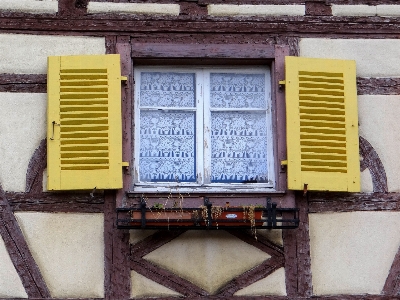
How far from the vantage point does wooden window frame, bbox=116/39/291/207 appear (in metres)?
8.66

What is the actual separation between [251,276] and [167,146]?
133 cm

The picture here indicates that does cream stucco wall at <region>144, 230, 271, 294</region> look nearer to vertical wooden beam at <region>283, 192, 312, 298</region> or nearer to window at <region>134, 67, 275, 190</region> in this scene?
vertical wooden beam at <region>283, 192, 312, 298</region>

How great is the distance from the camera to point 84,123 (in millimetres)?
8555

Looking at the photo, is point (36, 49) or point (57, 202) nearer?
point (57, 202)

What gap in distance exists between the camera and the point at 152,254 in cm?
837

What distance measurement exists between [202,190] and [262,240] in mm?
639

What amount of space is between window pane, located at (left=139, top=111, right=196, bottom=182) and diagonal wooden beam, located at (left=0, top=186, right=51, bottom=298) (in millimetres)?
1141

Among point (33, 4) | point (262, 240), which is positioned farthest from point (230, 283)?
point (33, 4)

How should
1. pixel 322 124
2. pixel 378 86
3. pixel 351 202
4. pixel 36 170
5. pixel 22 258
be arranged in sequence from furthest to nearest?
pixel 378 86 → pixel 322 124 → pixel 351 202 → pixel 36 170 → pixel 22 258

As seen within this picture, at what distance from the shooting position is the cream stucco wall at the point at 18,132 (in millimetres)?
8461

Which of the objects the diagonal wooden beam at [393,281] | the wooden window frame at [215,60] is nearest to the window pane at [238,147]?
the wooden window frame at [215,60]

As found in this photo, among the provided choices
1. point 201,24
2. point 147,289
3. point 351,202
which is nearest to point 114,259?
point 147,289

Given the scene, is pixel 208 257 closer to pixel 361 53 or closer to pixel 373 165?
pixel 373 165

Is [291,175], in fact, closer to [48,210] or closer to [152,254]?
[152,254]
